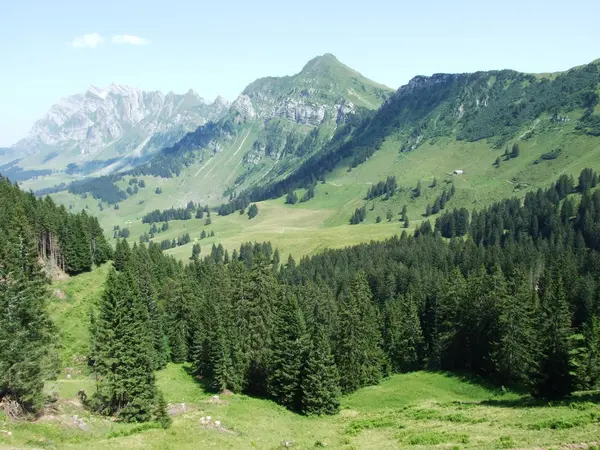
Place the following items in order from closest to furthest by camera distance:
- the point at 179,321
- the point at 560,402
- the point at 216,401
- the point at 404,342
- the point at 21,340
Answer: the point at 21,340
the point at 560,402
the point at 216,401
the point at 404,342
the point at 179,321

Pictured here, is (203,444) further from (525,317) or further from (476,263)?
(476,263)

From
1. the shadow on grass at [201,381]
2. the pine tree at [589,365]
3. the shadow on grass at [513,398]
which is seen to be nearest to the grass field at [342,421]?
the shadow on grass at [513,398]

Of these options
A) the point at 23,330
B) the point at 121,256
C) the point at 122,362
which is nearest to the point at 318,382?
the point at 122,362

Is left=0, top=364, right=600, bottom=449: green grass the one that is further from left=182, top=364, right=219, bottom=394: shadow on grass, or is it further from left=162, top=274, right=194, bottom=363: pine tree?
left=162, top=274, right=194, bottom=363: pine tree

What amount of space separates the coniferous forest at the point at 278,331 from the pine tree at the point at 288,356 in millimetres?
166

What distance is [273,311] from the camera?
255 ft

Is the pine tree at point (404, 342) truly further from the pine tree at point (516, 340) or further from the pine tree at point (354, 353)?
the pine tree at point (516, 340)

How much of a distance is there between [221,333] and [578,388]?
45.4 meters

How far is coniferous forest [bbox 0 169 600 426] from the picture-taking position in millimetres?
47062

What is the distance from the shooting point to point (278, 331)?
63.6 metres

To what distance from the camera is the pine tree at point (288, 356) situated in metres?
61.1

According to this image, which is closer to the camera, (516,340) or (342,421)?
(342,421)

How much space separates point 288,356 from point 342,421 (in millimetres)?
10840

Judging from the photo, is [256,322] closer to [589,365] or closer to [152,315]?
[152,315]
